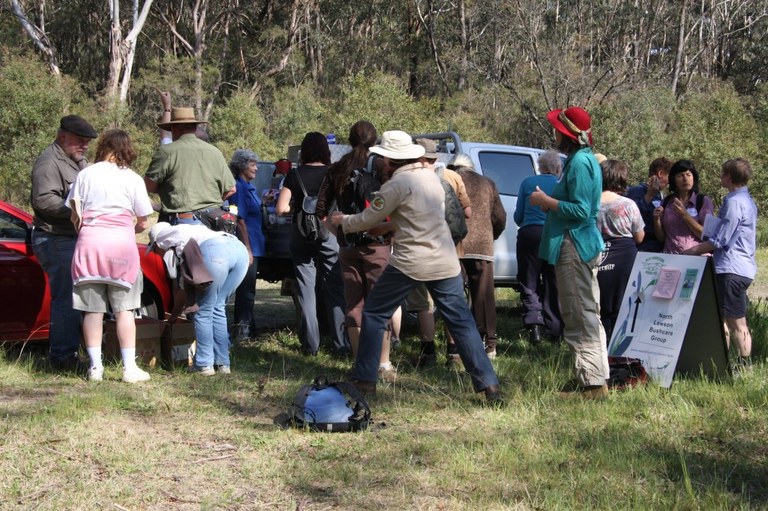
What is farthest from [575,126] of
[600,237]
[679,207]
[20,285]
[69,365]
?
[20,285]

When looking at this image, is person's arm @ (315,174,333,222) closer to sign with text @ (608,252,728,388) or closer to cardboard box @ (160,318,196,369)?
cardboard box @ (160,318,196,369)

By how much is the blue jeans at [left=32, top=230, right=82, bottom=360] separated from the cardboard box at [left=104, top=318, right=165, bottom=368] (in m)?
0.29

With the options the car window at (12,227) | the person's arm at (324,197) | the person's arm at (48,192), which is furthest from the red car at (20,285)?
the person's arm at (324,197)

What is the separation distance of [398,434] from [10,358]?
139 inches

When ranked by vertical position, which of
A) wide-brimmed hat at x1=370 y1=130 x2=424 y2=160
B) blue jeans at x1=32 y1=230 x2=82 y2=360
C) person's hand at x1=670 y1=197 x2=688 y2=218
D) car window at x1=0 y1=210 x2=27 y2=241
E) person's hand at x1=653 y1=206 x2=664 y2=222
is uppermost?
wide-brimmed hat at x1=370 y1=130 x2=424 y2=160

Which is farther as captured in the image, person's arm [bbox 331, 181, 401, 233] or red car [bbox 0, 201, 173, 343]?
red car [bbox 0, 201, 173, 343]

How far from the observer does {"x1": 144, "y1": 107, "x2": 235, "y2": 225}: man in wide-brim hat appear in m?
6.89

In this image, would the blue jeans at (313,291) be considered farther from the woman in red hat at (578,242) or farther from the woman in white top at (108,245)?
the woman in red hat at (578,242)

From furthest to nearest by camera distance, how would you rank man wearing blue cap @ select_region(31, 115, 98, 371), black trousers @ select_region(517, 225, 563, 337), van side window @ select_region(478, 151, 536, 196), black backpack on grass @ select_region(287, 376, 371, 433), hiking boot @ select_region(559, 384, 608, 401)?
van side window @ select_region(478, 151, 536, 196), black trousers @ select_region(517, 225, 563, 337), man wearing blue cap @ select_region(31, 115, 98, 371), hiking boot @ select_region(559, 384, 608, 401), black backpack on grass @ select_region(287, 376, 371, 433)

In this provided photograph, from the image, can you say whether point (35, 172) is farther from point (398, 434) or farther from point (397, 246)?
point (398, 434)

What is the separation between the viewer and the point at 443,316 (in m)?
5.52

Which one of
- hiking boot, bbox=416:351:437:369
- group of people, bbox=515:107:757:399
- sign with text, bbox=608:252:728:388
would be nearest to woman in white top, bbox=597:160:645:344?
group of people, bbox=515:107:757:399

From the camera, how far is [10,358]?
677 cm

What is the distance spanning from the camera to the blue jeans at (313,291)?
7195 mm
